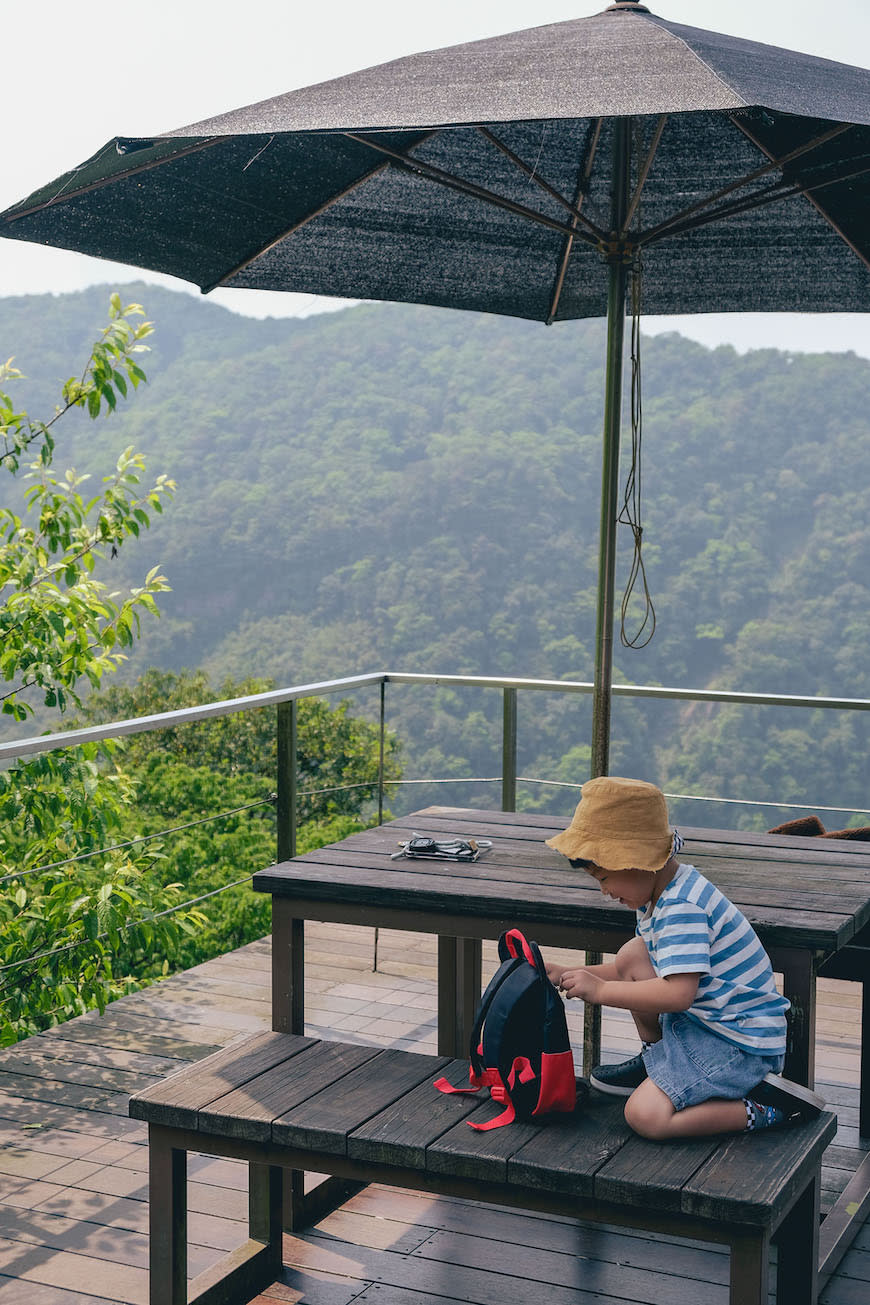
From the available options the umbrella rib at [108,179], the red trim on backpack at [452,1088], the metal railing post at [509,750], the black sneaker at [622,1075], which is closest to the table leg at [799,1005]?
the black sneaker at [622,1075]

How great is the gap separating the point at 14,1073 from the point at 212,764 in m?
8.72

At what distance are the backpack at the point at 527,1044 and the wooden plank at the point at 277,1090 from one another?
0.29 meters

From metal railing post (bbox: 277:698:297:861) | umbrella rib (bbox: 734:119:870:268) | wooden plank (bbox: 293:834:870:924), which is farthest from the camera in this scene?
metal railing post (bbox: 277:698:297:861)

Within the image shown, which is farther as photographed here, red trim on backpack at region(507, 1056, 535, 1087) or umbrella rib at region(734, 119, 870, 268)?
umbrella rib at region(734, 119, 870, 268)

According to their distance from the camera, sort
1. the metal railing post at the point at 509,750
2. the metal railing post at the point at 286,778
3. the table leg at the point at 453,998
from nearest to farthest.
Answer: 1. the table leg at the point at 453,998
2. the metal railing post at the point at 286,778
3. the metal railing post at the point at 509,750

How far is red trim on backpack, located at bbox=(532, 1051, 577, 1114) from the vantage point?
187cm

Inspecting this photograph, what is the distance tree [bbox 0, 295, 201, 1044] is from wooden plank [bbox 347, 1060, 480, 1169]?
1582mm

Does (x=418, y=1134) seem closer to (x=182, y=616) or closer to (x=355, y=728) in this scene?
(x=355, y=728)

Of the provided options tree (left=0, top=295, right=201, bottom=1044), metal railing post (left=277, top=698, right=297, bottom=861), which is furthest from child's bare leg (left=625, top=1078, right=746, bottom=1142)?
metal railing post (left=277, top=698, right=297, bottom=861)

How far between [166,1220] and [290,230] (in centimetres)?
217

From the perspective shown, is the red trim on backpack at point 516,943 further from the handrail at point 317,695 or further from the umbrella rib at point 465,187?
the umbrella rib at point 465,187

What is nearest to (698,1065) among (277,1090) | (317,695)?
(277,1090)

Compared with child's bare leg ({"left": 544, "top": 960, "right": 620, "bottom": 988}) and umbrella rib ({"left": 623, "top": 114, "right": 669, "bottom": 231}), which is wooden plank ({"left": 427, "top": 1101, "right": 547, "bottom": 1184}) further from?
umbrella rib ({"left": 623, "top": 114, "right": 669, "bottom": 231})

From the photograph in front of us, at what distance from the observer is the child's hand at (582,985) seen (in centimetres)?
194
